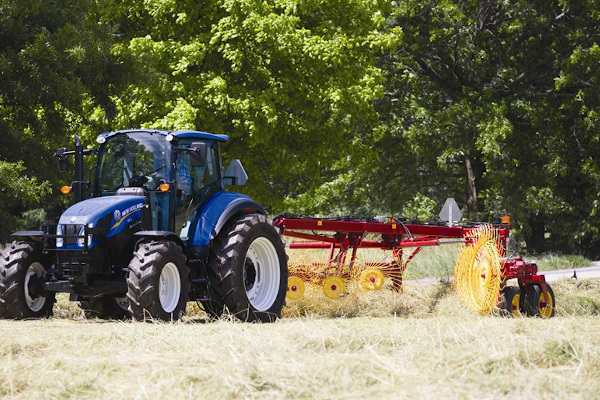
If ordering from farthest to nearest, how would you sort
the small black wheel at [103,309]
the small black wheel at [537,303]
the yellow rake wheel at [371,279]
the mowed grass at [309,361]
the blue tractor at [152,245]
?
the yellow rake wheel at [371,279]
the small black wheel at [537,303]
the small black wheel at [103,309]
the blue tractor at [152,245]
the mowed grass at [309,361]

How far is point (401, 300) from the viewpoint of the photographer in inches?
483

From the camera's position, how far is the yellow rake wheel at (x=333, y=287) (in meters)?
11.9

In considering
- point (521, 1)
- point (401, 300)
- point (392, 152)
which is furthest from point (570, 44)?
point (401, 300)

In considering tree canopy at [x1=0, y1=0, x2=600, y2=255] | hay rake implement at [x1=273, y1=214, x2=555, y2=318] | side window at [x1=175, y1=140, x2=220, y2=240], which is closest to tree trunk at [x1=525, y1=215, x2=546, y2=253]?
tree canopy at [x1=0, y1=0, x2=600, y2=255]

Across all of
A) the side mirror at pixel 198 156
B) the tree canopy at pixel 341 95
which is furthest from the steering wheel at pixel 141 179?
the tree canopy at pixel 341 95

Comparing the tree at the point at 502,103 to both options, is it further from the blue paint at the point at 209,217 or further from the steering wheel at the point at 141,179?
the steering wheel at the point at 141,179

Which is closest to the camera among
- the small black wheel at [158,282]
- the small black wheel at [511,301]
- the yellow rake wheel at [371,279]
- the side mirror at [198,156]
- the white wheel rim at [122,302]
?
the small black wheel at [158,282]

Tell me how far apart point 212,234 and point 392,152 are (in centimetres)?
1691

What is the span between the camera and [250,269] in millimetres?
10500

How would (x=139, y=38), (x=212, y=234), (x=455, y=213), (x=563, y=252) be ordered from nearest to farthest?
(x=212, y=234) < (x=139, y=38) < (x=455, y=213) < (x=563, y=252)

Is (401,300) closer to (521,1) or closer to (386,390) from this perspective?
(386,390)

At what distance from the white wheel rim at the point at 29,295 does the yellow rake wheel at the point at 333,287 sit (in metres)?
3.60

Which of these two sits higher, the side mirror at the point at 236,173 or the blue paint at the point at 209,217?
the side mirror at the point at 236,173

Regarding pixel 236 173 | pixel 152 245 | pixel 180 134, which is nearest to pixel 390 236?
pixel 236 173
